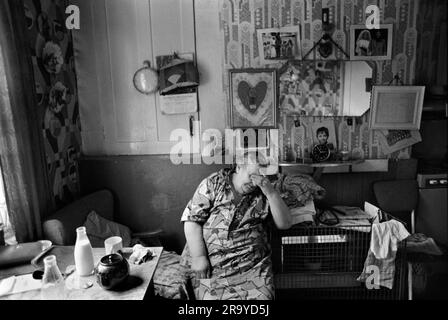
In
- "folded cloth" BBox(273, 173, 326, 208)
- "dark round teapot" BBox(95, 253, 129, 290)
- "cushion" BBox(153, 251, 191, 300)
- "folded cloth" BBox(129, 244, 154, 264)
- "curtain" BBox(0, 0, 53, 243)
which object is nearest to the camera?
"dark round teapot" BBox(95, 253, 129, 290)

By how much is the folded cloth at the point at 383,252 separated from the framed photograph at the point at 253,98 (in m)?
0.77

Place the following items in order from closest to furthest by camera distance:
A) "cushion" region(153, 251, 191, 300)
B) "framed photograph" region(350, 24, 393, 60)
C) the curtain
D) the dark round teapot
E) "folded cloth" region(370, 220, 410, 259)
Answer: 1. the dark round teapot
2. the curtain
3. "cushion" region(153, 251, 191, 300)
4. "folded cloth" region(370, 220, 410, 259)
5. "framed photograph" region(350, 24, 393, 60)

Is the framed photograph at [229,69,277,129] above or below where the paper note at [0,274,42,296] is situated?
above

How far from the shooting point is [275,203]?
146 centimetres

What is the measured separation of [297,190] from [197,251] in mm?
595

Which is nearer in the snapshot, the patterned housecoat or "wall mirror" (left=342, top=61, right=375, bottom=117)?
the patterned housecoat

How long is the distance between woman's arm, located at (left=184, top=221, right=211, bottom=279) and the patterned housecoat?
0.02 meters

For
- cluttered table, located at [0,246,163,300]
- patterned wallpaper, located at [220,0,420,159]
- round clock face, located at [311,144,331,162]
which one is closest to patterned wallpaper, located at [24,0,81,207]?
cluttered table, located at [0,246,163,300]

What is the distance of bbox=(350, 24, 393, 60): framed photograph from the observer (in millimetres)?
1780

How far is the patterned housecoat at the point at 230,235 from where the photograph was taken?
1.45m

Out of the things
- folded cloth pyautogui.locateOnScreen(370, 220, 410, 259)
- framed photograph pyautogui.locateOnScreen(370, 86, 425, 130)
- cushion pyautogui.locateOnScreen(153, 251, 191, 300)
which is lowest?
cushion pyautogui.locateOnScreen(153, 251, 191, 300)

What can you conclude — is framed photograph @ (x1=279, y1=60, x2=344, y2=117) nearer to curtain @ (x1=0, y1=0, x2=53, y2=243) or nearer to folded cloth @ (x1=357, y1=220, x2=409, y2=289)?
folded cloth @ (x1=357, y1=220, x2=409, y2=289)

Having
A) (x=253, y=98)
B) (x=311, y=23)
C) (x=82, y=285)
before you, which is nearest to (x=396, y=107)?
(x=311, y=23)
